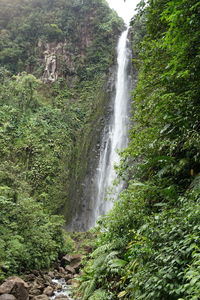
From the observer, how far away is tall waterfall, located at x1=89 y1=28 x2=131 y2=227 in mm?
18375

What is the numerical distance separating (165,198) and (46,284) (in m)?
6.44

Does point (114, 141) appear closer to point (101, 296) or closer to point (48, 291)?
point (48, 291)

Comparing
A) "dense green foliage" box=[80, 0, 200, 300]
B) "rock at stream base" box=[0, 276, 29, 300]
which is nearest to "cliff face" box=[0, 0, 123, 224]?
"rock at stream base" box=[0, 276, 29, 300]

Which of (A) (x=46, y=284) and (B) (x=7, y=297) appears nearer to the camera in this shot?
(B) (x=7, y=297)

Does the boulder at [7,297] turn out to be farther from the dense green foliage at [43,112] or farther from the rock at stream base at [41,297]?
the dense green foliage at [43,112]

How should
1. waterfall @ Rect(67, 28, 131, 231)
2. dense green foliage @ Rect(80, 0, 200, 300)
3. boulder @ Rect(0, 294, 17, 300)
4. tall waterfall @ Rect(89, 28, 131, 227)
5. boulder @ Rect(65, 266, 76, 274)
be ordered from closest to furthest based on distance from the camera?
dense green foliage @ Rect(80, 0, 200, 300)
boulder @ Rect(0, 294, 17, 300)
boulder @ Rect(65, 266, 76, 274)
waterfall @ Rect(67, 28, 131, 231)
tall waterfall @ Rect(89, 28, 131, 227)

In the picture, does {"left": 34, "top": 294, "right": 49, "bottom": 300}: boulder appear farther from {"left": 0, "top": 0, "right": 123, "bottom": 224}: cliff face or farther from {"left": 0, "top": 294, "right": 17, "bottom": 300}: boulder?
{"left": 0, "top": 0, "right": 123, "bottom": 224}: cliff face

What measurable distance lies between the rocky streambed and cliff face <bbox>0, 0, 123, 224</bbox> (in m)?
3.90

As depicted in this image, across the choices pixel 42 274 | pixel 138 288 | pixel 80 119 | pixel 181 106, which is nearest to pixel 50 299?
pixel 42 274

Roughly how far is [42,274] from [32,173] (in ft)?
30.6

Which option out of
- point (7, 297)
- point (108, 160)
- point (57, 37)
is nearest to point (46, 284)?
point (7, 297)

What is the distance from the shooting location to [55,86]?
92.5 ft

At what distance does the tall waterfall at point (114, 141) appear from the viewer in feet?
60.3

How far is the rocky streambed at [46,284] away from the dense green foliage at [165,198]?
7.35 ft
